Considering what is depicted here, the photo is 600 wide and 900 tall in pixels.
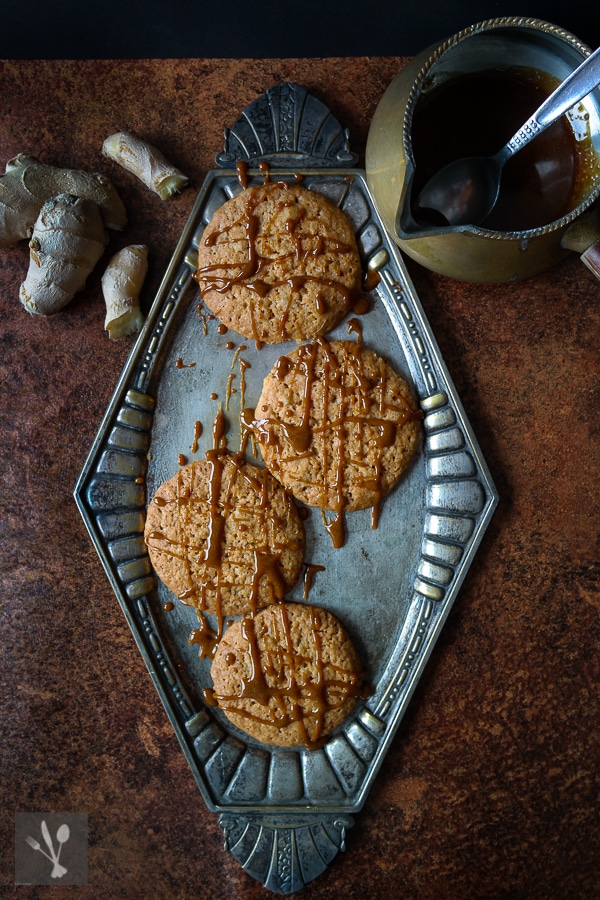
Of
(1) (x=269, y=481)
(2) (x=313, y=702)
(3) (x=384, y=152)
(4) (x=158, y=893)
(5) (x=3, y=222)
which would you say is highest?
(5) (x=3, y=222)

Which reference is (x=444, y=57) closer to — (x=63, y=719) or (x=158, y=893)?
(x=63, y=719)

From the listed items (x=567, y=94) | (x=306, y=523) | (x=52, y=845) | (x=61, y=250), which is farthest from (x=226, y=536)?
(x=567, y=94)

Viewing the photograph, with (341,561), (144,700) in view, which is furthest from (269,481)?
(144,700)

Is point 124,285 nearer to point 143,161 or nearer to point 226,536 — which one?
point 143,161

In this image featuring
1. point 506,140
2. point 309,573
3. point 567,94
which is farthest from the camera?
point 309,573

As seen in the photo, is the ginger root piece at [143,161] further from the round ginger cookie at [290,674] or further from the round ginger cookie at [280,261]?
the round ginger cookie at [290,674]

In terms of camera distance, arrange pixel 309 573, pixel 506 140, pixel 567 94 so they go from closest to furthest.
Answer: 1. pixel 567 94
2. pixel 506 140
3. pixel 309 573
